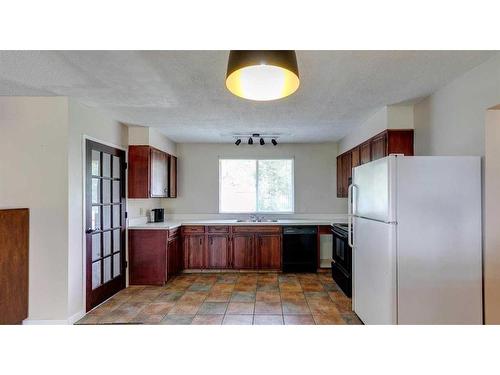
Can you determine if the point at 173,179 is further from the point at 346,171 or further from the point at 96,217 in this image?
the point at 346,171

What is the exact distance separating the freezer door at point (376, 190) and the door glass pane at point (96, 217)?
117 inches

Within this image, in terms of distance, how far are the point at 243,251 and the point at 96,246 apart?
2.34 metres

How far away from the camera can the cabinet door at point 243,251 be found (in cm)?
492

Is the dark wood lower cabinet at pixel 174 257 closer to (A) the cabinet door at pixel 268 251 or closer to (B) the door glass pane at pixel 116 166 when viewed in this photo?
(B) the door glass pane at pixel 116 166

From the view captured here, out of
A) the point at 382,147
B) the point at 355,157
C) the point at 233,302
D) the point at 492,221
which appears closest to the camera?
the point at 492,221

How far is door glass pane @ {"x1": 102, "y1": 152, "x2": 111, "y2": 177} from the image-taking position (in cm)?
359

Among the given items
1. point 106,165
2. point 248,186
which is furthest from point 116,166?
point 248,186

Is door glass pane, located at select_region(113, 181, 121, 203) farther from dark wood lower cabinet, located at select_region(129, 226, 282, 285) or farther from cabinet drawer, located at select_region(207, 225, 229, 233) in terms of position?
cabinet drawer, located at select_region(207, 225, 229, 233)

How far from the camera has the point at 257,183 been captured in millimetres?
5656

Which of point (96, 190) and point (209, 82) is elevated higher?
point (209, 82)
